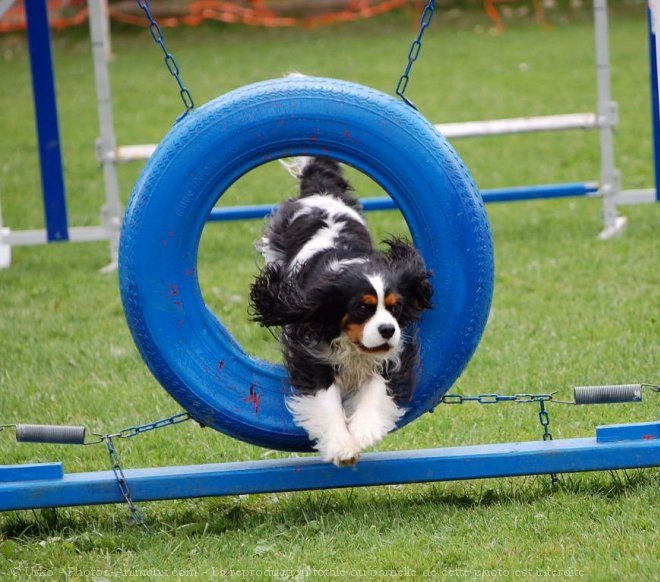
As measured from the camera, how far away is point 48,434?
4031 mm

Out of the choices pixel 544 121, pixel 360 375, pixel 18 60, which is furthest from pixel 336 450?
pixel 18 60

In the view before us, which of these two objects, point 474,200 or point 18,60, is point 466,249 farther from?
point 18,60

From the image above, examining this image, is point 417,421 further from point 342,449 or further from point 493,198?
point 493,198

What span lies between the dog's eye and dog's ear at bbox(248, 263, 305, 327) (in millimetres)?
287

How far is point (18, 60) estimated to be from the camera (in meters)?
18.8

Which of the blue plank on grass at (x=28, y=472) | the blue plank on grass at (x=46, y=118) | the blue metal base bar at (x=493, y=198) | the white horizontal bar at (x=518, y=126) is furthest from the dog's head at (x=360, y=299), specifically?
the white horizontal bar at (x=518, y=126)

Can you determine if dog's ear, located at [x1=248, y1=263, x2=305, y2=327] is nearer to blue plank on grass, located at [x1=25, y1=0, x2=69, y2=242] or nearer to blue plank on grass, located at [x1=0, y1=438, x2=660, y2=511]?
blue plank on grass, located at [x1=0, y1=438, x2=660, y2=511]

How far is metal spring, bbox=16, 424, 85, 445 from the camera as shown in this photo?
13.2ft

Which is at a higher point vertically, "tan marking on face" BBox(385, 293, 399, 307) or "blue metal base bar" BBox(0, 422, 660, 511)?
"tan marking on face" BBox(385, 293, 399, 307)

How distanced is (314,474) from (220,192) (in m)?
1.00

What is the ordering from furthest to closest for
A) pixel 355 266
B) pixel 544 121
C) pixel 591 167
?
pixel 591 167 < pixel 544 121 < pixel 355 266

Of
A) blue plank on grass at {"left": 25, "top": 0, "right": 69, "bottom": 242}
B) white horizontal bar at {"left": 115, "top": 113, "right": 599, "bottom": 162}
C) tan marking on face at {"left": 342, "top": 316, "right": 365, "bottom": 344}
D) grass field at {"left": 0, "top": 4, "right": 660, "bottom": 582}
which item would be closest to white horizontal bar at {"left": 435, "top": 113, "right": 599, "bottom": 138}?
white horizontal bar at {"left": 115, "top": 113, "right": 599, "bottom": 162}

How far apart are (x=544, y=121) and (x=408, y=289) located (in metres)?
4.72

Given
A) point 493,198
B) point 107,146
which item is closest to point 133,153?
point 107,146
